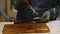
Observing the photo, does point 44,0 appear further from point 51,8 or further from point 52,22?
point 52,22

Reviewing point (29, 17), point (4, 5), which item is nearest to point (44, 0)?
point (29, 17)

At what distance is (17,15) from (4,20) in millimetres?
136

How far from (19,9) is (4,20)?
0.60 ft

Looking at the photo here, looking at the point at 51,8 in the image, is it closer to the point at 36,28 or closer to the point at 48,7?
the point at 48,7

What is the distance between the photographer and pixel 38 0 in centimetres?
125

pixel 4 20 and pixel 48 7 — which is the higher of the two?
pixel 48 7

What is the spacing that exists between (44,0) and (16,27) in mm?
460

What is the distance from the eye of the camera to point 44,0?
126 centimetres

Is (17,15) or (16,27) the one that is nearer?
(16,27)

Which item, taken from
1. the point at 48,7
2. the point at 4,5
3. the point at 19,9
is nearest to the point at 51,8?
the point at 48,7

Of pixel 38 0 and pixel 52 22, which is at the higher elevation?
pixel 38 0

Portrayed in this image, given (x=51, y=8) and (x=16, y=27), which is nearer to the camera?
(x=16, y=27)

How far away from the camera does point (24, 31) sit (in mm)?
890

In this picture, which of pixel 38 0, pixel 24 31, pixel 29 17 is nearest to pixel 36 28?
pixel 24 31
